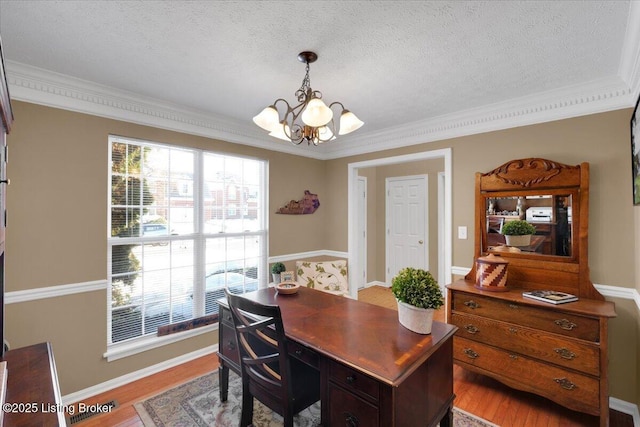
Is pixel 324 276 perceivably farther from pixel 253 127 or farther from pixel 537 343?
pixel 537 343

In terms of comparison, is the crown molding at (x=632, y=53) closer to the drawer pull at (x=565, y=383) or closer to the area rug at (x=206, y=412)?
the drawer pull at (x=565, y=383)

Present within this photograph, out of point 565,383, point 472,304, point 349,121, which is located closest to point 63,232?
point 349,121

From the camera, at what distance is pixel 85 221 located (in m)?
2.36

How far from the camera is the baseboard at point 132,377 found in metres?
2.30

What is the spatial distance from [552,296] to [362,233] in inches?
135

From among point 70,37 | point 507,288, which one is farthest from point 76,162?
point 507,288

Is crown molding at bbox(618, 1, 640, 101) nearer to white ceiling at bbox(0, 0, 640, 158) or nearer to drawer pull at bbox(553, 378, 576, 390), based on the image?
white ceiling at bbox(0, 0, 640, 158)

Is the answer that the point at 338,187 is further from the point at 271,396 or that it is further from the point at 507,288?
the point at 271,396

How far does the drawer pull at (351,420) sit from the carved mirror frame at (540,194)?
2.02 meters

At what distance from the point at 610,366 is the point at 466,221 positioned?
1.49 meters

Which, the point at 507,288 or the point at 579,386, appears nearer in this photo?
the point at 579,386

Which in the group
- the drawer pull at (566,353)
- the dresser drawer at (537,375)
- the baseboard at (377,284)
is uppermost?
the drawer pull at (566,353)

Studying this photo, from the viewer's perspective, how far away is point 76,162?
91.1 inches

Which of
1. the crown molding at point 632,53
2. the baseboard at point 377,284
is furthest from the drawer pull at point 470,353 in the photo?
the baseboard at point 377,284
